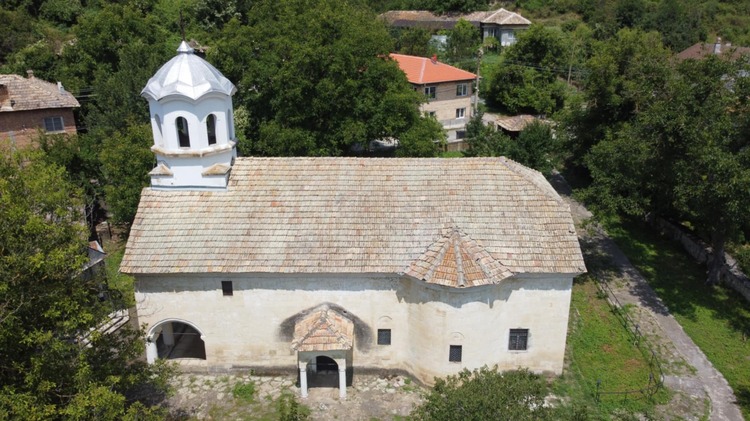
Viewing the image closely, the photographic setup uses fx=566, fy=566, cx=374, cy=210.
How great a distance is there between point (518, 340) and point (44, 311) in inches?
651

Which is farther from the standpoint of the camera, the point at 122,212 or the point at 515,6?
the point at 515,6

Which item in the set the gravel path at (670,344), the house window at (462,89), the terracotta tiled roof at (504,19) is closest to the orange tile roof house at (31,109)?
the house window at (462,89)

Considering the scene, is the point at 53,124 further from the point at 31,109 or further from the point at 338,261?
the point at 338,261

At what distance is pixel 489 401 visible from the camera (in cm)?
1320

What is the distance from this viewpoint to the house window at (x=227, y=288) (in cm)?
2209

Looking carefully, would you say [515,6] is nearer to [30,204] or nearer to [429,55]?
[429,55]

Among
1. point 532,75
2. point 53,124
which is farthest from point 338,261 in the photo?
point 532,75

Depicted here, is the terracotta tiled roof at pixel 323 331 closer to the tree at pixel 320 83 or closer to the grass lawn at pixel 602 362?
the grass lawn at pixel 602 362

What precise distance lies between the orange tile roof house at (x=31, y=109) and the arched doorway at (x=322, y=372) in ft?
98.2

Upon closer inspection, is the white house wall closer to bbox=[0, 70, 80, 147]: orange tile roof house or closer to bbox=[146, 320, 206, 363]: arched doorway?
bbox=[146, 320, 206, 363]: arched doorway

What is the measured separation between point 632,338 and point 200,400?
61.3 ft

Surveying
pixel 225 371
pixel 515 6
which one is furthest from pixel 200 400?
pixel 515 6

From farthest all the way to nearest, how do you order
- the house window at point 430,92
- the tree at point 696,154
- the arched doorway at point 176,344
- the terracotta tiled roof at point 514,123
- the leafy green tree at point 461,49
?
the leafy green tree at point 461,49 < the house window at point 430,92 < the terracotta tiled roof at point 514,123 < the tree at point 696,154 < the arched doorway at point 176,344

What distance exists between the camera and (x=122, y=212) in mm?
31656
